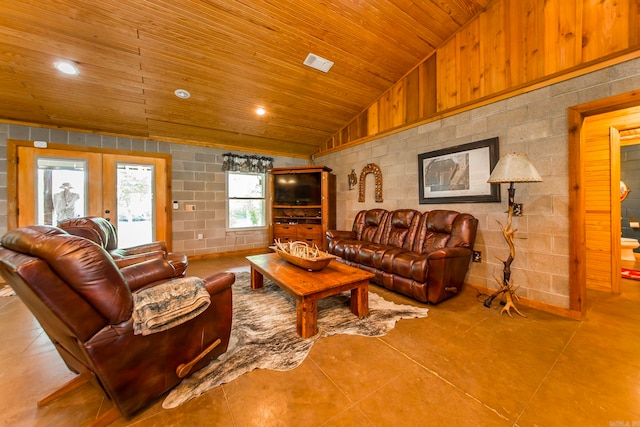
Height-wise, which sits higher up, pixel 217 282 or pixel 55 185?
pixel 55 185

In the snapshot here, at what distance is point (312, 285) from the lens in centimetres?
194

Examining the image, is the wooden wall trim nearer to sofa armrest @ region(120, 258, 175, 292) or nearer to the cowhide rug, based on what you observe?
the cowhide rug

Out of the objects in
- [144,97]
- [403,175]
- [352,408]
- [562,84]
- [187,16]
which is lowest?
[352,408]

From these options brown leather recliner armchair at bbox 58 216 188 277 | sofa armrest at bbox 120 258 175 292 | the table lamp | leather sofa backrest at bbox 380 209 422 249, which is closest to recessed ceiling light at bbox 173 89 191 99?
brown leather recliner armchair at bbox 58 216 188 277

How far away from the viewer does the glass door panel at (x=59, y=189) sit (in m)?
3.57

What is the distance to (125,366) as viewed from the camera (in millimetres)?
1118

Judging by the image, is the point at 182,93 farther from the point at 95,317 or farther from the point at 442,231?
the point at 442,231

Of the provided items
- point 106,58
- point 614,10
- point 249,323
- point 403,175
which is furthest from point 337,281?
point 106,58

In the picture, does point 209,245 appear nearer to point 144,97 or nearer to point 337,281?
point 144,97

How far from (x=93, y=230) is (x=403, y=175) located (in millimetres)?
3939

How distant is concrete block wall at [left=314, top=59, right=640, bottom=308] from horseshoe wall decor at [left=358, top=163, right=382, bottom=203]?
104 centimetres

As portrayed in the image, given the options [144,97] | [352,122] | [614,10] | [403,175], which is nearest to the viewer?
[614,10]

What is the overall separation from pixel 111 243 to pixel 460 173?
14.3 ft

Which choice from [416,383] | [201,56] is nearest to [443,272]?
[416,383]
